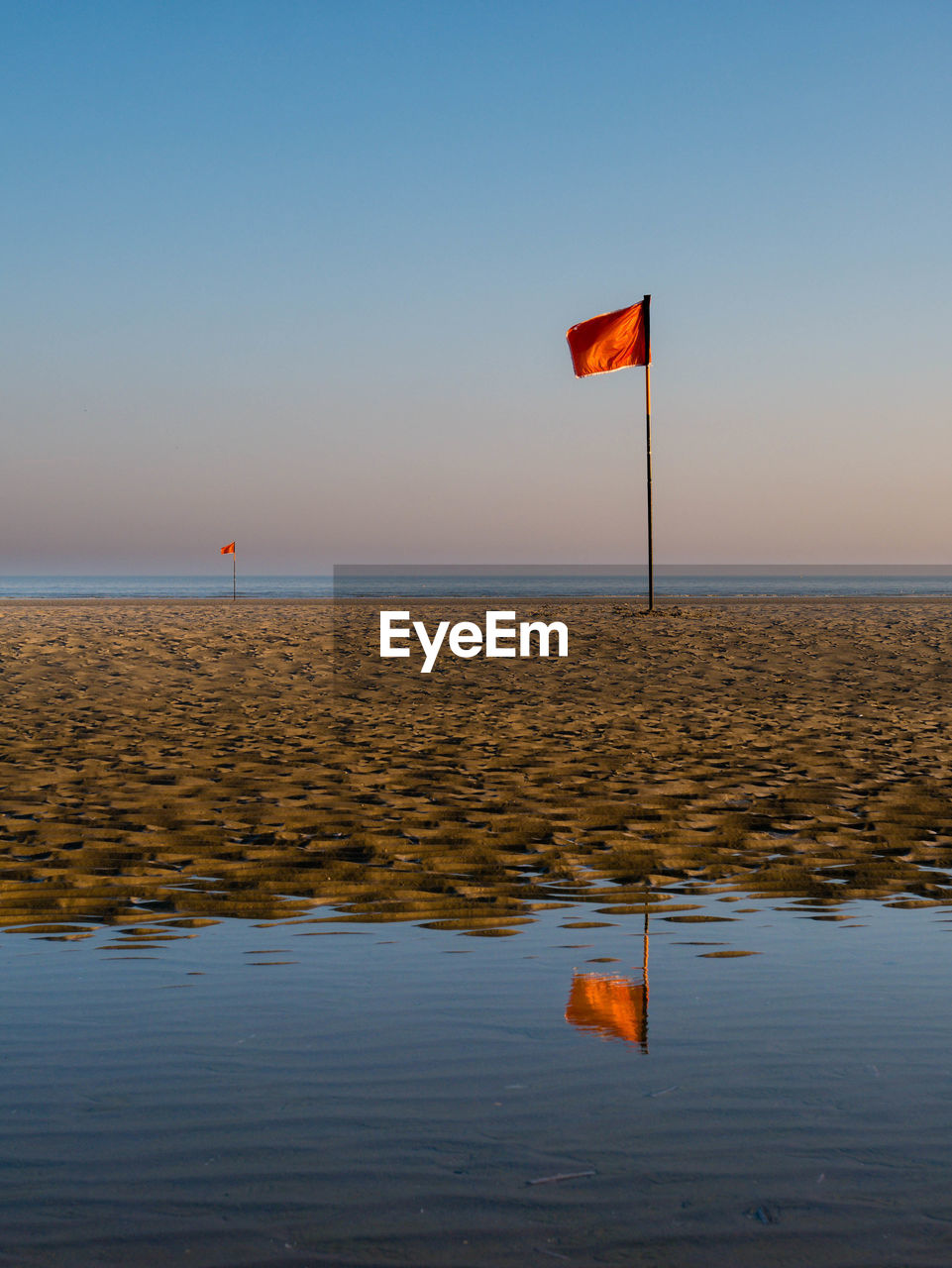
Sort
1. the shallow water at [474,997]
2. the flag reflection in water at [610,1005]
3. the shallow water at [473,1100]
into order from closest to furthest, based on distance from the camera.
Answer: the shallow water at [473,1100] → the shallow water at [474,997] → the flag reflection in water at [610,1005]

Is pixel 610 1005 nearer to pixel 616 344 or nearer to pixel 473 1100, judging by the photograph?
pixel 473 1100

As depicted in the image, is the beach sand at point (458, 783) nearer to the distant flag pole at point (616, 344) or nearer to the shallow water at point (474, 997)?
the shallow water at point (474, 997)

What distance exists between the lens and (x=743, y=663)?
21.0m

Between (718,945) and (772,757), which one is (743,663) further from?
(718,945)

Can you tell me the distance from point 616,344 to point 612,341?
0.35 ft

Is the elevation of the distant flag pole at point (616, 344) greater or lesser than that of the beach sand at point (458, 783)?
greater

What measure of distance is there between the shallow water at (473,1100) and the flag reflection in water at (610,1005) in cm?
3

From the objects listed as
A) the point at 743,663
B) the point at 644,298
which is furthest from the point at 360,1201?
the point at 644,298

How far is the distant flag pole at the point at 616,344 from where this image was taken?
83.8ft

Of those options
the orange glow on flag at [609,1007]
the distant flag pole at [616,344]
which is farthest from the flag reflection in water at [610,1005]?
the distant flag pole at [616,344]

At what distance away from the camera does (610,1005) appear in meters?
5.44

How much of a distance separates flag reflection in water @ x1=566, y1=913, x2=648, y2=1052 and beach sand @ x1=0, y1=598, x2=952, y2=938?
3.83 feet

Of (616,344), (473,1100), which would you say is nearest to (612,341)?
(616,344)

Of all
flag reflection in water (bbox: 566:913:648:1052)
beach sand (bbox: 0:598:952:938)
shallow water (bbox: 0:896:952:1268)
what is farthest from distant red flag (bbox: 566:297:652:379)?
flag reflection in water (bbox: 566:913:648:1052)
